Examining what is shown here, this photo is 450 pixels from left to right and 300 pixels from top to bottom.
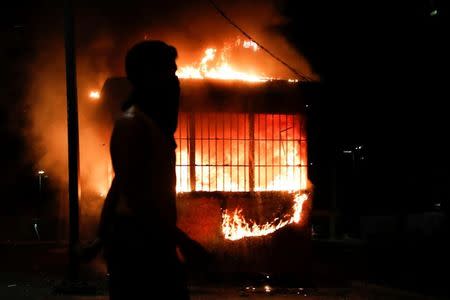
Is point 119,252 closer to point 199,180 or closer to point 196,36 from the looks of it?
point 199,180

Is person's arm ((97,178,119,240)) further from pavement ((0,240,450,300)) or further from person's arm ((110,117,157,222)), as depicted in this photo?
pavement ((0,240,450,300))

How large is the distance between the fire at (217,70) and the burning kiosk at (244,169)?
0.52ft

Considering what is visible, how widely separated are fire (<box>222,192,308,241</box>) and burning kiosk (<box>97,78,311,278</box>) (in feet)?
0.05

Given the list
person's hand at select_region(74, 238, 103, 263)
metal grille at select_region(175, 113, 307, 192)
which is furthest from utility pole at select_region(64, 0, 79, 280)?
person's hand at select_region(74, 238, 103, 263)

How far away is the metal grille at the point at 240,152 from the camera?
10.6m

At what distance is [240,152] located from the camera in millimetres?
10758

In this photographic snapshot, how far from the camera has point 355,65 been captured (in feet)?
56.1

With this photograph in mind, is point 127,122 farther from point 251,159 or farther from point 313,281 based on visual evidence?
point 313,281

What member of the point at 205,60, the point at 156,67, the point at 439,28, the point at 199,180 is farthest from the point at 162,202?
the point at 439,28

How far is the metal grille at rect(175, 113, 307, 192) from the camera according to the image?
10562 mm

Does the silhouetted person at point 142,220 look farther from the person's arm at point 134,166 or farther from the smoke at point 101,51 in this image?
the smoke at point 101,51

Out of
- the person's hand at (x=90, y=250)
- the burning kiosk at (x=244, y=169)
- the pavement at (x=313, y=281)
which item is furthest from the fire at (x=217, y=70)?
the person's hand at (x=90, y=250)

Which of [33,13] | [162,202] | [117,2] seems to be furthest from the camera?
[33,13]

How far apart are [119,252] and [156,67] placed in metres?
0.78
